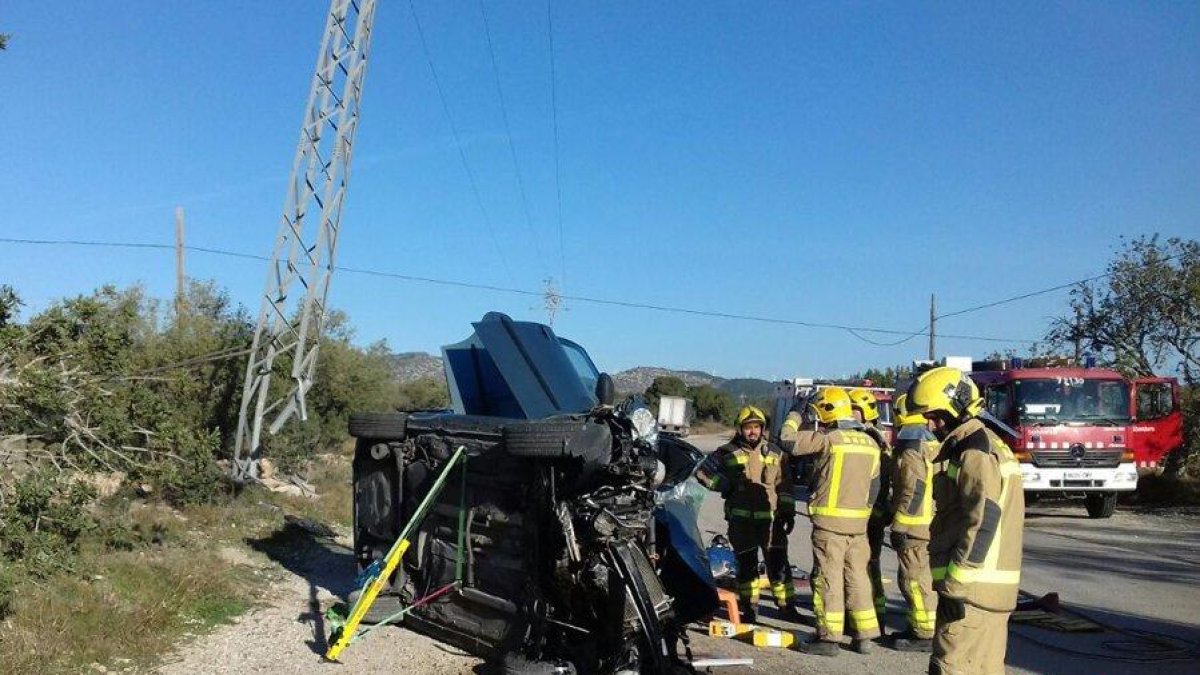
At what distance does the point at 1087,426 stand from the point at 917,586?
10.7 m

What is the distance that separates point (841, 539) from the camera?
762 cm

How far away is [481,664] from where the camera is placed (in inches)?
270

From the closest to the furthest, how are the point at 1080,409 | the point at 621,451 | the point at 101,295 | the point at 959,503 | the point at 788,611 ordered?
1. the point at 959,503
2. the point at 621,451
3. the point at 788,611
4. the point at 101,295
5. the point at 1080,409

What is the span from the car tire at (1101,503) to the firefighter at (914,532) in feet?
35.6

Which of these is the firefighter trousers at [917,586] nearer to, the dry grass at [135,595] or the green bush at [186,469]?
the dry grass at [135,595]

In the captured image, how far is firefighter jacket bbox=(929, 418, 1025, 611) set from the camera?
15.4 feet

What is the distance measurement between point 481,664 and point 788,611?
129 inches

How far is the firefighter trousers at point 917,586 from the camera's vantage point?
772 centimetres

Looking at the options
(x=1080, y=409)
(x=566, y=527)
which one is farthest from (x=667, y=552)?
(x=1080, y=409)

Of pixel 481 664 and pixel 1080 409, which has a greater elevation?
pixel 1080 409

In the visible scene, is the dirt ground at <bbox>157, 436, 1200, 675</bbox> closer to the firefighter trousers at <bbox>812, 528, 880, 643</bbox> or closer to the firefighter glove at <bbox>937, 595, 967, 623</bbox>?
the firefighter trousers at <bbox>812, 528, 880, 643</bbox>

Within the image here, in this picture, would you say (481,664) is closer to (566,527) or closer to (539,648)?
(539,648)

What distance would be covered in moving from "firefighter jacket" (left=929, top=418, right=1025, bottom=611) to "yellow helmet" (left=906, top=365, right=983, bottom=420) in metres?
0.28

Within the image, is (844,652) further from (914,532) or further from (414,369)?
(414,369)
